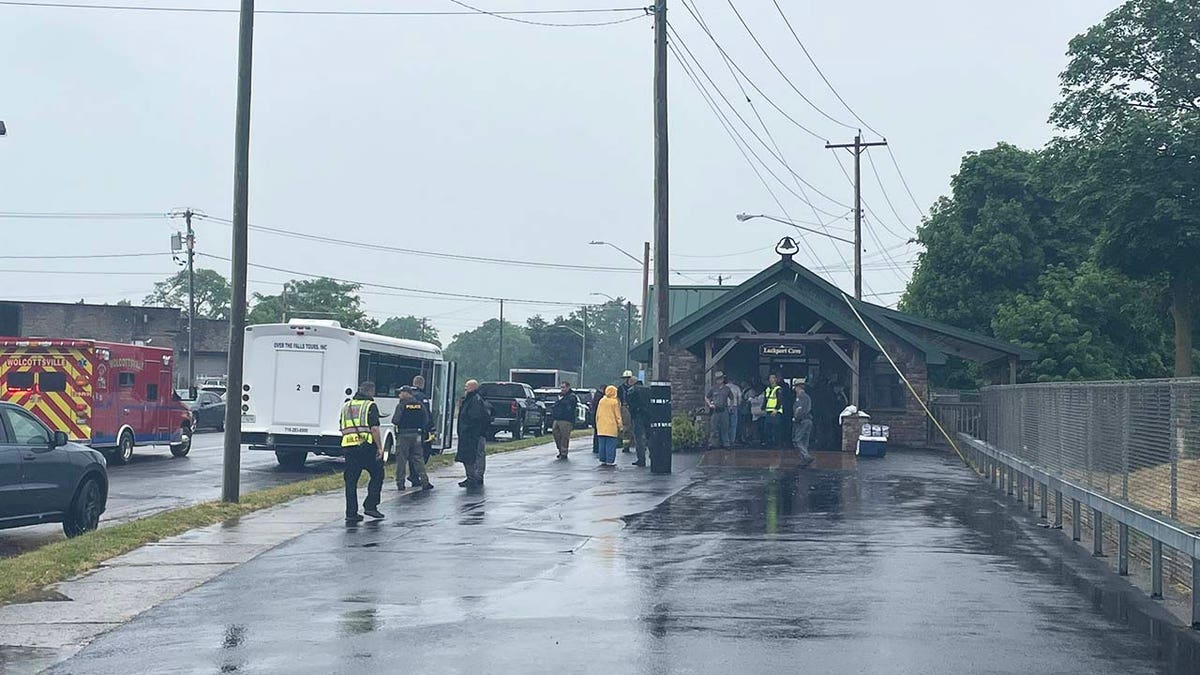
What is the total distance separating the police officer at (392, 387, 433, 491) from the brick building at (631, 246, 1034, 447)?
12643 mm

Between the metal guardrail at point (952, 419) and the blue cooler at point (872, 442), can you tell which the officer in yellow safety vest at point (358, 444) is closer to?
the blue cooler at point (872, 442)

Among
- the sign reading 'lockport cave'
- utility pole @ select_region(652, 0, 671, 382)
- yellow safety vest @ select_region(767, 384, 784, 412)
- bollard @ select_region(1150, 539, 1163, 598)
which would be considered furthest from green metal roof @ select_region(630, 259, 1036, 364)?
bollard @ select_region(1150, 539, 1163, 598)

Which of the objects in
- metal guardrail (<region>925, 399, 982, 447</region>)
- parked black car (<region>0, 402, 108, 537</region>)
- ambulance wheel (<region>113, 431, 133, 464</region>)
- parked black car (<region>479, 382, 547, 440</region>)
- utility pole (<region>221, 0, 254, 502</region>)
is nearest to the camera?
parked black car (<region>0, 402, 108, 537</region>)

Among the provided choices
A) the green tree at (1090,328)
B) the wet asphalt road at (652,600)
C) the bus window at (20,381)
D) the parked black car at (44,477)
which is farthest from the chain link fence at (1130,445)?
the green tree at (1090,328)

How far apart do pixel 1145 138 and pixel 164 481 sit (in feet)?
81.9

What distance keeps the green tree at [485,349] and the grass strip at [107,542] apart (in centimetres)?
13139

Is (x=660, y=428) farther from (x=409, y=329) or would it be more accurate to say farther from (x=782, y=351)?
(x=409, y=329)

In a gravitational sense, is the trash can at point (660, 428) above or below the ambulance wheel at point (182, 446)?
above

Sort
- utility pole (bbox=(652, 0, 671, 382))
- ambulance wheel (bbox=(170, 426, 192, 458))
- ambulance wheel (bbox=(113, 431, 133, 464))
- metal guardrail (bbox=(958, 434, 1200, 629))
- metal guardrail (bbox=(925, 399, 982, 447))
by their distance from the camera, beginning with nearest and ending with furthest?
metal guardrail (bbox=(958, 434, 1200, 629))
utility pole (bbox=(652, 0, 671, 382))
ambulance wheel (bbox=(113, 431, 133, 464))
ambulance wheel (bbox=(170, 426, 192, 458))
metal guardrail (bbox=(925, 399, 982, 447))

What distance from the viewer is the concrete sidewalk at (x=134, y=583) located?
9938 mm

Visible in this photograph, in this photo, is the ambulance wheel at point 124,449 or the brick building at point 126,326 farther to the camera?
the brick building at point 126,326

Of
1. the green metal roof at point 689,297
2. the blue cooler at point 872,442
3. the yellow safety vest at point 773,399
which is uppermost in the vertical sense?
the green metal roof at point 689,297

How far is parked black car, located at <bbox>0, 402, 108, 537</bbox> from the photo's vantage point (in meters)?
15.2

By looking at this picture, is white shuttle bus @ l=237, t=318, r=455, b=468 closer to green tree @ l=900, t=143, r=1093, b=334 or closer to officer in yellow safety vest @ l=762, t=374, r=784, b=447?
officer in yellow safety vest @ l=762, t=374, r=784, b=447
